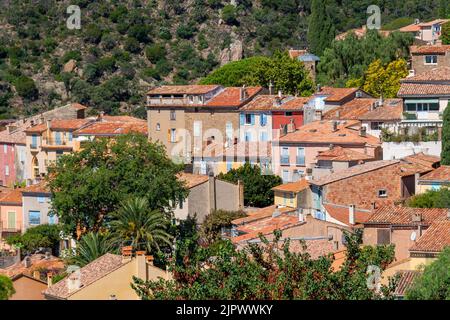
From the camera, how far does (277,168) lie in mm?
72375

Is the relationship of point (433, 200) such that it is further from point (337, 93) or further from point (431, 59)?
point (431, 59)

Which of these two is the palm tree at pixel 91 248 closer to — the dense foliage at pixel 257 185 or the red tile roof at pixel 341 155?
the red tile roof at pixel 341 155

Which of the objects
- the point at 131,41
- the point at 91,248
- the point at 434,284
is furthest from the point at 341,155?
the point at 131,41

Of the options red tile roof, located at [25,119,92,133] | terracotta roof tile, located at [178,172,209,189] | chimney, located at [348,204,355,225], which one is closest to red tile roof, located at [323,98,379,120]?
terracotta roof tile, located at [178,172,209,189]

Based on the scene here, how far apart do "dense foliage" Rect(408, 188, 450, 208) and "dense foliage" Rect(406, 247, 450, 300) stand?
16367 millimetres

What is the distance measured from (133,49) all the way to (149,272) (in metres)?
78.1

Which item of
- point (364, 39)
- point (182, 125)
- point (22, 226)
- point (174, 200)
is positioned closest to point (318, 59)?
point (364, 39)

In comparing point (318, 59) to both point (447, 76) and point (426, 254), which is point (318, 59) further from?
point (426, 254)

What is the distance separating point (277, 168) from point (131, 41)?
175ft

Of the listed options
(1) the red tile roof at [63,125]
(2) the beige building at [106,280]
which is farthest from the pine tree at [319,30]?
(2) the beige building at [106,280]

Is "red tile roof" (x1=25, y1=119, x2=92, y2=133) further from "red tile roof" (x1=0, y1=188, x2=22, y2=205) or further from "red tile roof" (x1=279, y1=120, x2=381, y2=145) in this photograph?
"red tile roof" (x1=279, y1=120, x2=381, y2=145)

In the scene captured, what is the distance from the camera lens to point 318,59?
316 ft

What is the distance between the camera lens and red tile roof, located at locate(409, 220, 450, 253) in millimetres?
45625

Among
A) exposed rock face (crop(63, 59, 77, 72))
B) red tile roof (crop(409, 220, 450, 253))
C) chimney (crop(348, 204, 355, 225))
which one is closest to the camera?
red tile roof (crop(409, 220, 450, 253))
